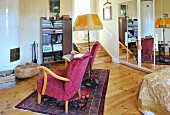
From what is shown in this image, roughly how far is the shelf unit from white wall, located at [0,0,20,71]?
3.57ft

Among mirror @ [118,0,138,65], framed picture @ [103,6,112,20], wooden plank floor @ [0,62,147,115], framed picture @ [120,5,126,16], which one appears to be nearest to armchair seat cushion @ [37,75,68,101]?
wooden plank floor @ [0,62,147,115]

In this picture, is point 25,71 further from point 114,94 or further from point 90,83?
point 114,94

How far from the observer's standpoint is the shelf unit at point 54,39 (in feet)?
19.1

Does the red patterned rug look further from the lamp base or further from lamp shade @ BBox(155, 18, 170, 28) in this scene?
lamp shade @ BBox(155, 18, 170, 28)

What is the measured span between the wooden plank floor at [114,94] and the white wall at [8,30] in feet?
2.34

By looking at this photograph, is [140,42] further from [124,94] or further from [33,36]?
[33,36]

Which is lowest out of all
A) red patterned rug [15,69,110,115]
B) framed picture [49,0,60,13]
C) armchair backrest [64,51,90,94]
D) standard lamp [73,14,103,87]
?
red patterned rug [15,69,110,115]

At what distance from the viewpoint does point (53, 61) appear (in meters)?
6.11

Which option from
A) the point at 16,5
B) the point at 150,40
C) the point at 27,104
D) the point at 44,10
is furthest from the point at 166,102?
the point at 44,10

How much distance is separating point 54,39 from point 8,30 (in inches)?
73.7

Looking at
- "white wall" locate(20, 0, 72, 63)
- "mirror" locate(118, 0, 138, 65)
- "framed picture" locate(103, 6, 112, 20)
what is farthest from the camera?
Answer: "framed picture" locate(103, 6, 112, 20)

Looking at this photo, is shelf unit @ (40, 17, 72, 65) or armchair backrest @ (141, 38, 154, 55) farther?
shelf unit @ (40, 17, 72, 65)

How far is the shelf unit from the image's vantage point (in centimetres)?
581

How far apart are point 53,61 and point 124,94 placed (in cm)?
345
